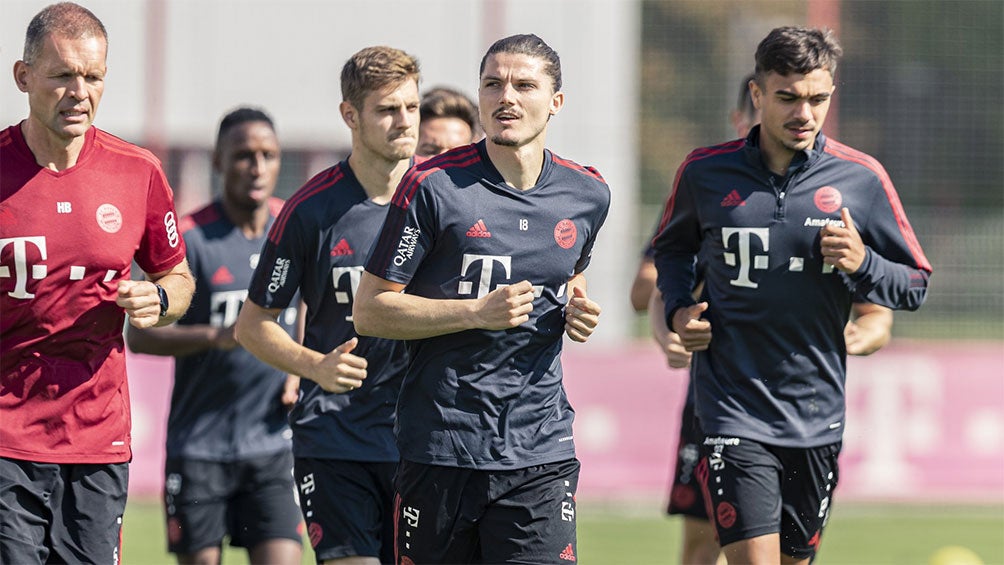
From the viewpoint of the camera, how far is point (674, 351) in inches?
273

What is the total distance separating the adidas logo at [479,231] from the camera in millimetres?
5387

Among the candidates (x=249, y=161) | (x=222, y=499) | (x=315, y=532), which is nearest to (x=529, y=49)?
(x=315, y=532)

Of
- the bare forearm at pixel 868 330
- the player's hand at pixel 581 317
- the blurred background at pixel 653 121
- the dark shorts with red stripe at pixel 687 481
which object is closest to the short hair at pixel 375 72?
the player's hand at pixel 581 317

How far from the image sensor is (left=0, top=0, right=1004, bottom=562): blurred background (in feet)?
43.9

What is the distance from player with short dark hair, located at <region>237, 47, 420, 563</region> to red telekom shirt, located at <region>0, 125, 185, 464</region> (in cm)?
83

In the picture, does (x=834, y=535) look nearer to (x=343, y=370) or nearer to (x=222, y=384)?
(x=222, y=384)

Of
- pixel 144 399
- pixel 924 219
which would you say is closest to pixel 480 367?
pixel 144 399

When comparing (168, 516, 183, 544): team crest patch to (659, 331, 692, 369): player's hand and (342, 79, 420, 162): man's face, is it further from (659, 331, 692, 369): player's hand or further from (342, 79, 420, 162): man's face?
(659, 331, 692, 369): player's hand

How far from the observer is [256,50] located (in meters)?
18.8

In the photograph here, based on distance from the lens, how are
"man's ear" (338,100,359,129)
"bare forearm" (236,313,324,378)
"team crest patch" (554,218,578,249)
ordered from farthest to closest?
"man's ear" (338,100,359,129) → "bare forearm" (236,313,324,378) → "team crest patch" (554,218,578,249)

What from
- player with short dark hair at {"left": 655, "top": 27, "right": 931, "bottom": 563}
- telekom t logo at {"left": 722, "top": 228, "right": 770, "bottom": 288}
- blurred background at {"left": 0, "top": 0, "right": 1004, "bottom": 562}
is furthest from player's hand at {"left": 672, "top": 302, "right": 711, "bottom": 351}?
blurred background at {"left": 0, "top": 0, "right": 1004, "bottom": 562}

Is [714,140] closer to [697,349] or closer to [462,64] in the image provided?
[462,64]

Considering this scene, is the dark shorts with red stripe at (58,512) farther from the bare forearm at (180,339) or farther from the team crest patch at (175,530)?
the team crest patch at (175,530)

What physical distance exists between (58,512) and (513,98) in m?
2.18
